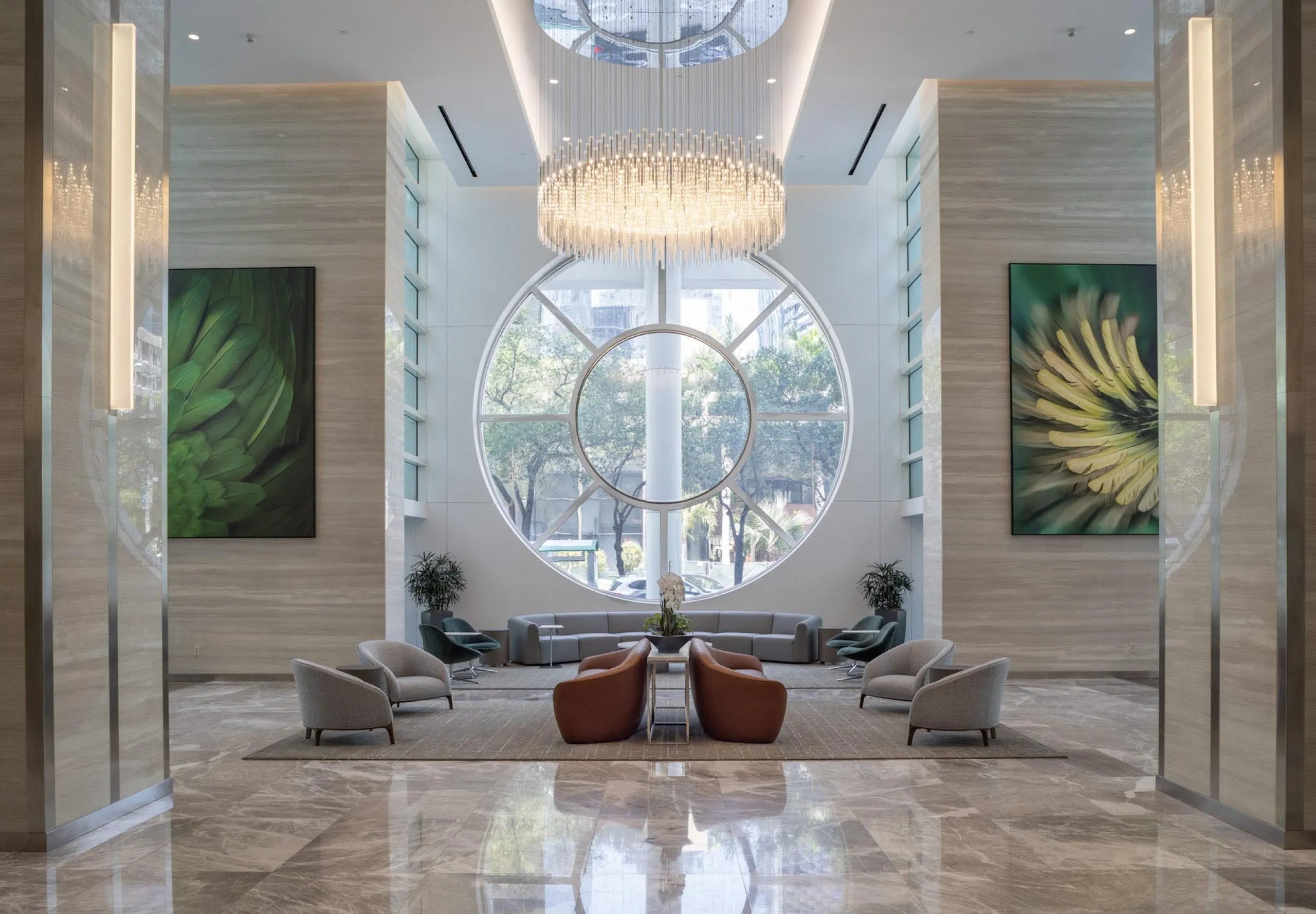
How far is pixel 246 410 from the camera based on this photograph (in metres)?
11.9

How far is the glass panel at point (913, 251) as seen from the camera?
14.6 m

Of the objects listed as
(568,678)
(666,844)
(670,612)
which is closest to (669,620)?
(670,612)

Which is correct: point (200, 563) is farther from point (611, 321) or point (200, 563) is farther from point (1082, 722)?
point (1082, 722)

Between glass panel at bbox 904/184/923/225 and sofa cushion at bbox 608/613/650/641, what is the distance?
6521 mm

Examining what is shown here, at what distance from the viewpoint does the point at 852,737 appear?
8.57 meters

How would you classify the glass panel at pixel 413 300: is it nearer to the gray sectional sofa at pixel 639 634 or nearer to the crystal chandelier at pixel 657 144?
the crystal chandelier at pixel 657 144

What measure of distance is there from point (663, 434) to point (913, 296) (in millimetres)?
4007

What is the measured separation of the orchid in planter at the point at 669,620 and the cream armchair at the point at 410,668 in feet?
7.54

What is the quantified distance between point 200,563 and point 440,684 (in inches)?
149

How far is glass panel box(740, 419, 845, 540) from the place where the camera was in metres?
15.8

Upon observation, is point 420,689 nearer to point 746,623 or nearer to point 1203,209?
point 746,623

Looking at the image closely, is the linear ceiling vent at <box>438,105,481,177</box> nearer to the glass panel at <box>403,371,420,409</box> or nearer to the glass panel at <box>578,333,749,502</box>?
the glass panel at <box>403,371,420,409</box>

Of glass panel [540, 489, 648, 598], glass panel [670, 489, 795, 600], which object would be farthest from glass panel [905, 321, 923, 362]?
glass panel [540, 489, 648, 598]

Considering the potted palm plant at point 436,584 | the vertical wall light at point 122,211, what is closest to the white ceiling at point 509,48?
the vertical wall light at point 122,211
